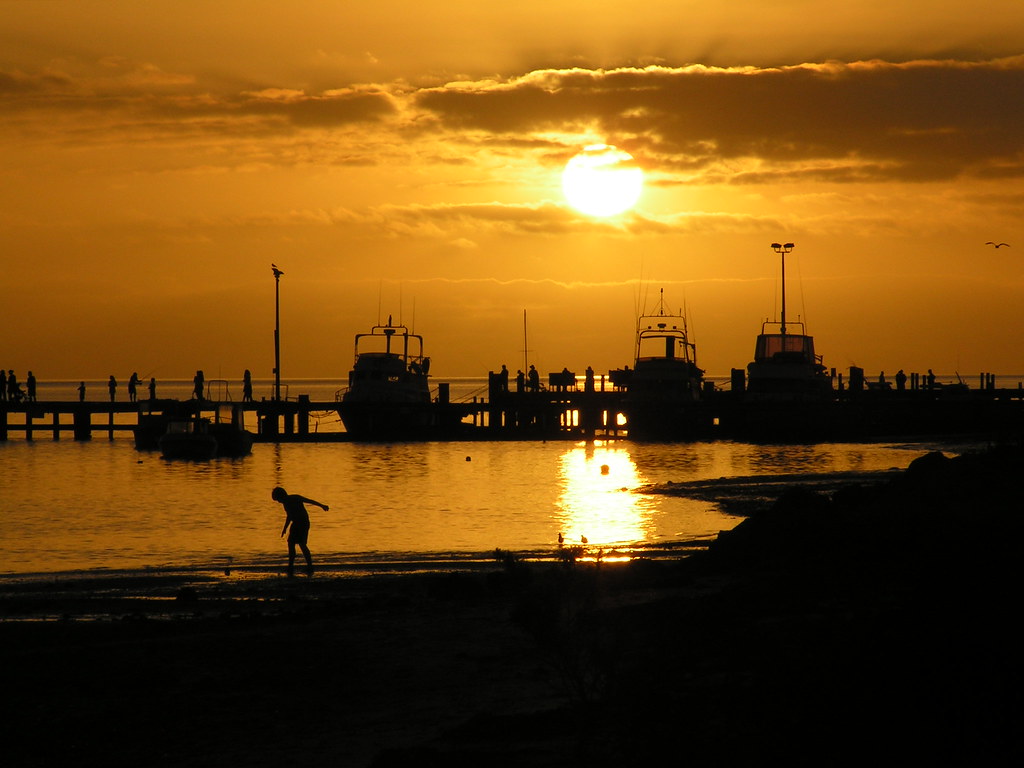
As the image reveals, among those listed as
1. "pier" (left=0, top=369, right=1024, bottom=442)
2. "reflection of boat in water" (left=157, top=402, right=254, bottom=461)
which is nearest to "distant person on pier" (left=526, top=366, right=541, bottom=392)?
"pier" (left=0, top=369, right=1024, bottom=442)

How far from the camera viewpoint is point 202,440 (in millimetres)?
56375

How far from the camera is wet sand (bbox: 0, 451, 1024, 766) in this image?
8188 millimetres

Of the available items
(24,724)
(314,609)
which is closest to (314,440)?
(314,609)

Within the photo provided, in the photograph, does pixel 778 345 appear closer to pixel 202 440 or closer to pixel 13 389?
pixel 202 440

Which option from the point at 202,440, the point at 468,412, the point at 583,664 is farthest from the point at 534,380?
the point at 583,664

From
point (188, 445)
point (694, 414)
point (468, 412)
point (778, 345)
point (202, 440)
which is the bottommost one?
point (188, 445)

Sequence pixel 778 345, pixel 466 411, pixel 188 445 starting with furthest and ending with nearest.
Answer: pixel 466 411, pixel 778 345, pixel 188 445

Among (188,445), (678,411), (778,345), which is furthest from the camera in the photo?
(678,411)

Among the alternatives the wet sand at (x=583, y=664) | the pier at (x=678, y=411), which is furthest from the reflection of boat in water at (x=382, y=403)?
the wet sand at (x=583, y=664)

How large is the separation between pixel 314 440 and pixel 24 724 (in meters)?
56.6

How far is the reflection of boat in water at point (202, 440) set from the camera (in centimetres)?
5634

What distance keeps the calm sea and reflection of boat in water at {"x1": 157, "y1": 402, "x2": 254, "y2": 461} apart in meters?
0.76

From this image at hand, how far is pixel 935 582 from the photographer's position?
10.8 m

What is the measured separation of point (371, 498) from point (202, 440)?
789 inches
